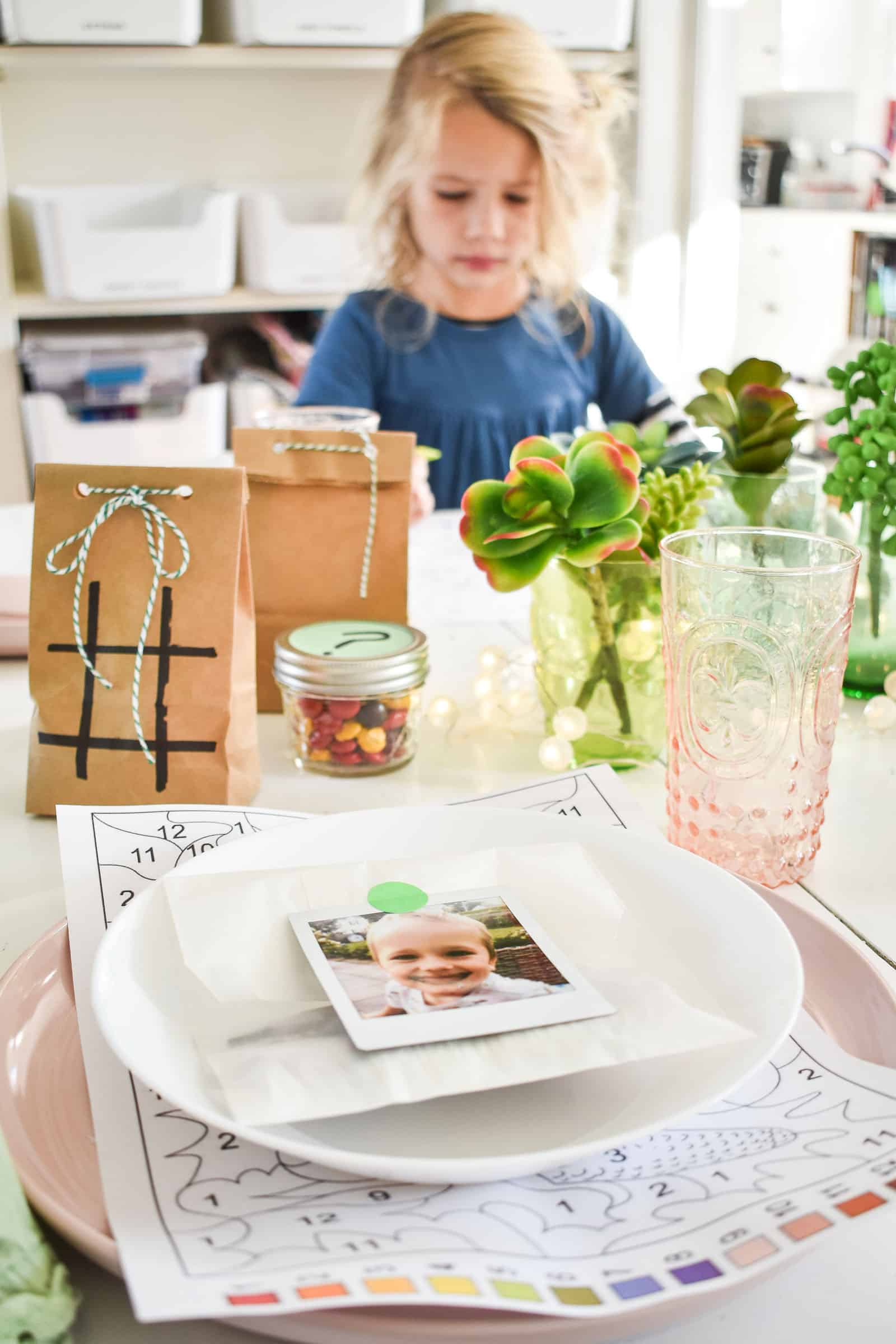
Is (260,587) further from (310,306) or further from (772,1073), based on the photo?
(310,306)

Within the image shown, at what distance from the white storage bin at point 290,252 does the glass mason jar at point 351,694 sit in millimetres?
1625

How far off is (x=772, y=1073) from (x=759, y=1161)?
5 cm

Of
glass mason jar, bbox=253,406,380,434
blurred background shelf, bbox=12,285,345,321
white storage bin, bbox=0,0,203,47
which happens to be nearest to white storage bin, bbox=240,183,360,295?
blurred background shelf, bbox=12,285,345,321

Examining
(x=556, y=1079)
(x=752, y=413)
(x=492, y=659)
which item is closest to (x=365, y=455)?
(x=492, y=659)

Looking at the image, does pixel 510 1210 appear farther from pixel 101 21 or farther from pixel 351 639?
pixel 101 21

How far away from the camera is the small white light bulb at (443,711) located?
2.64ft

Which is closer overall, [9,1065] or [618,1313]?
[618,1313]

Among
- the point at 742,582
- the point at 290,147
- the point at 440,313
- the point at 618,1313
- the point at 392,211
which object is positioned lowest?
the point at 618,1313

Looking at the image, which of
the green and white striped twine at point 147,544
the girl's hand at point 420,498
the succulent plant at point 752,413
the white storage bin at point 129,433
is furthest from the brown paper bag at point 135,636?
the white storage bin at point 129,433

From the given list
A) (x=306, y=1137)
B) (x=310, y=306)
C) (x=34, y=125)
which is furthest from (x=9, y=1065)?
(x=34, y=125)

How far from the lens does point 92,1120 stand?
421 mm

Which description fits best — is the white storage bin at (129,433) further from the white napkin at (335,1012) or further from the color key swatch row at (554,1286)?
the color key swatch row at (554,1286)

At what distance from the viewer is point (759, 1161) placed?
39cm

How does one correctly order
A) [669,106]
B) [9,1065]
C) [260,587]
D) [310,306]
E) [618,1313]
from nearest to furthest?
[618,1313] → [9,1065] → [260,587] → [310,306] → [669,106]
